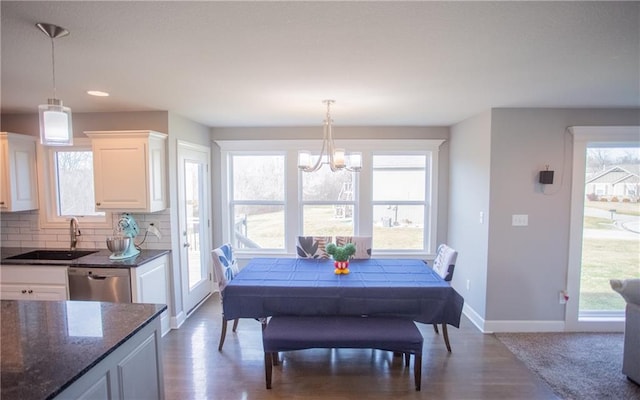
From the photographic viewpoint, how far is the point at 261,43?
5.54ft

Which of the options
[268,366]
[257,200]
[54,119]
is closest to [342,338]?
[268,366]

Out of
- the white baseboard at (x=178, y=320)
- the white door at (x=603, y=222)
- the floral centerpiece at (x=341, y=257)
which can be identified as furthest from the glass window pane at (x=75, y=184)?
the white door at (x=603, y=222)

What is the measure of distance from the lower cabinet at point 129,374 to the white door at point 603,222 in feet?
12.7

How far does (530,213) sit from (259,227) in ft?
Answer: 11.1

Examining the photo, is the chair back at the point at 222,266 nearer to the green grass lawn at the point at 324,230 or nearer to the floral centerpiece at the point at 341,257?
the floral centerpiece at the point at 341,257

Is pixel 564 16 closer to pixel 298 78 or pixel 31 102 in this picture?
pixel 298 78

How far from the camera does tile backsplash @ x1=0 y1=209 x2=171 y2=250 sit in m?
3.41

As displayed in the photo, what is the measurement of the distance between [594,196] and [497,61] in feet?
8.06

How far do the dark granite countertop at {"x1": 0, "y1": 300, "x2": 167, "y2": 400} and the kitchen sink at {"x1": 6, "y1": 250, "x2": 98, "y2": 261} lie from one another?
1521 mm

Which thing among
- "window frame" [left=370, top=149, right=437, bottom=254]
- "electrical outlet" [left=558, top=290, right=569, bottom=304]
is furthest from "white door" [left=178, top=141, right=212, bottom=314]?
"electrical outlet" [left=558, top=290, right=569, bottom=304]

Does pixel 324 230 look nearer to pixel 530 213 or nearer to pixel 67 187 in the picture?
pixel 530 213

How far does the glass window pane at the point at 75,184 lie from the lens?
3.49 metres

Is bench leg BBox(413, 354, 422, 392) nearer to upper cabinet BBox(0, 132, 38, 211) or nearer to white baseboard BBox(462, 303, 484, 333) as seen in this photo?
white baseboard BBox(462, 303, 484, 333)

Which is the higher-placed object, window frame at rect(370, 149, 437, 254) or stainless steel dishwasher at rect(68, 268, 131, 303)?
window frame at rect(370, 149, 437, 254)
